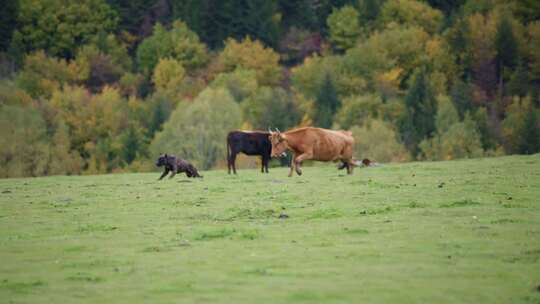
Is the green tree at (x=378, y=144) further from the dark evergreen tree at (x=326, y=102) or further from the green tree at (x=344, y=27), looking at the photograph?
the green tree at (x=344, y=27)

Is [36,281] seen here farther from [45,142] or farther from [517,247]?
[45,142]

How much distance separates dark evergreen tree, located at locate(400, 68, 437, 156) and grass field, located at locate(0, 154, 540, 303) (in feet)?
203

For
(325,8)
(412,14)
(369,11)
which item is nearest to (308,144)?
(412,14)

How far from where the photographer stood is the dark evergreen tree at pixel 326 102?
318 ft

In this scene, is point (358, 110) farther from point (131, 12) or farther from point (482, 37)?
point (131, 12)

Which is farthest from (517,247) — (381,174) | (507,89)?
(507,89)

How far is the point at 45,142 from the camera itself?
84.6 m

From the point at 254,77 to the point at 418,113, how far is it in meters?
23.4

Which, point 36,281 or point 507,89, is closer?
point 36,281

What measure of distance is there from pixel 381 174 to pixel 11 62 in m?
89.9

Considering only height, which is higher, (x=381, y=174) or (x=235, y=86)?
(x=235, y=86)

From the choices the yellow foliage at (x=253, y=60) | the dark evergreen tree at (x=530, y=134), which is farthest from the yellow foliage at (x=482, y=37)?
the dark evergreen tree at (x=530, y=134)

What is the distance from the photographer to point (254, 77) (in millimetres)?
115875

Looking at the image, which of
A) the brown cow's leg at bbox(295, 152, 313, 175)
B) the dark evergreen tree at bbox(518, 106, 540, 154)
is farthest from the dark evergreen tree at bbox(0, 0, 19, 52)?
the brown cow's leg at bbox(295, 152, 313, 175)
